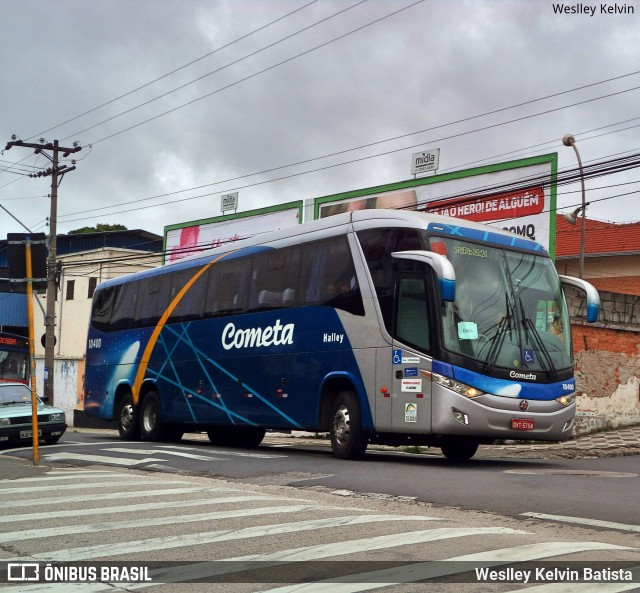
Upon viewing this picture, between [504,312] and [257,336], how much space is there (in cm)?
527

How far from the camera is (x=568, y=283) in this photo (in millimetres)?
15875

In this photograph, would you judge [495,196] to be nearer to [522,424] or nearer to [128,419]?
[128,419]

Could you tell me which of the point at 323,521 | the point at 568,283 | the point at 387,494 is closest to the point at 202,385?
the point at 568,283

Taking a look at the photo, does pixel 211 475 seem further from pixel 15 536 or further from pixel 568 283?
pixel 568 283

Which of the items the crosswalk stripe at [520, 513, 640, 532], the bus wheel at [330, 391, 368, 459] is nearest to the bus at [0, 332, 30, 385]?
the bus wheel at [330, 391, 368, 459]

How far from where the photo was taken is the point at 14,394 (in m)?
21.4

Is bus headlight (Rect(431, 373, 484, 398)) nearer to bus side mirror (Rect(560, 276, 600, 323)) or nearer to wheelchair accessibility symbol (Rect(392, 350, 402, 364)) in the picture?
wheelchair accessibility symbol (Rect(392, 350, 402, 364))

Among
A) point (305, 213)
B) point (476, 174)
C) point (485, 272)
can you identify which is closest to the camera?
point (485, 272)

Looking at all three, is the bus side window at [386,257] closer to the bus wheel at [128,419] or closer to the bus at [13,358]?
the bus wheel at [128,419]

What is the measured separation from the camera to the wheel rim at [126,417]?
22.5 m

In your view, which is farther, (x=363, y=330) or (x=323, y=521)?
(x=363, y=330)

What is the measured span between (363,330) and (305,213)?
24.2m

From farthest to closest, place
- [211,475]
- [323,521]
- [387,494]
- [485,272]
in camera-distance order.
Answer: [485,272], [211,475], [387,494], [323,521]

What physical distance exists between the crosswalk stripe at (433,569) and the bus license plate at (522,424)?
652 centimetres
